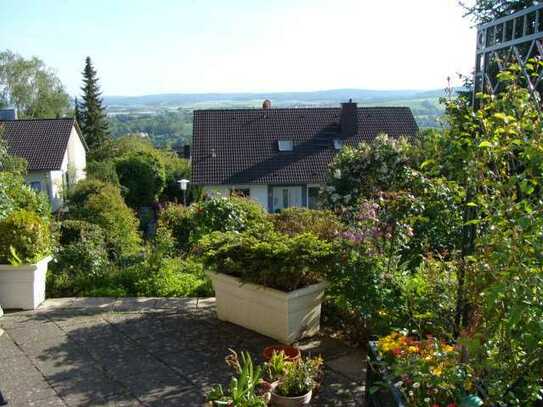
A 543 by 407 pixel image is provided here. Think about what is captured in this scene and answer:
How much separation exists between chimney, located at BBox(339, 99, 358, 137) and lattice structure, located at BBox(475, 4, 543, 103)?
75.9ft

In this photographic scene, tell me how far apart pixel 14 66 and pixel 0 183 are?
41.5 m

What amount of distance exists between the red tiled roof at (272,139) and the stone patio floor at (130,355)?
62.2ft

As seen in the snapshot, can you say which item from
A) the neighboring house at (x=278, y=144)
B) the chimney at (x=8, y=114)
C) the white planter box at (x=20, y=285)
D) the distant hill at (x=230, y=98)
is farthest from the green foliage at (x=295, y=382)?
the distant hill at (x=230, y=98)

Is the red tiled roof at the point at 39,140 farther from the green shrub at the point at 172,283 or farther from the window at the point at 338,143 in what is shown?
the green shrub at the point at 172,283

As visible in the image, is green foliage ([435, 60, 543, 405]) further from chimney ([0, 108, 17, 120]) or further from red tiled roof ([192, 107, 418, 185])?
chimney ([0, 108, 17, 120])

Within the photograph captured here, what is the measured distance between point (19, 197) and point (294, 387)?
17.7 ft

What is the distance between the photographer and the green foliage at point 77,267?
6191 mm

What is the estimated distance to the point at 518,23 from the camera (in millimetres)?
3438

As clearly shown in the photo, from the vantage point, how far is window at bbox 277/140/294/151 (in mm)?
25891

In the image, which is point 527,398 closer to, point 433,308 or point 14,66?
point 433,308

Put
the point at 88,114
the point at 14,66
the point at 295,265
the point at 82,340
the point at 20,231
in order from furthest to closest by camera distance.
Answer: the point at 88,114 < the point at 14,66 < the point at 20,231 < the point at 82,340 < the point at 295,265

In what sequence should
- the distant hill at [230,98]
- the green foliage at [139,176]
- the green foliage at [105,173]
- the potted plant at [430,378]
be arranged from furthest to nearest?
the distant hill at [230,98] < the green foliage at [139,176] < the green foliage at [105,173] < the potted plant at [430,378]

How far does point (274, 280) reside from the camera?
4.50 metres

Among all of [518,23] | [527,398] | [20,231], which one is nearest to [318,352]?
[527,398]
